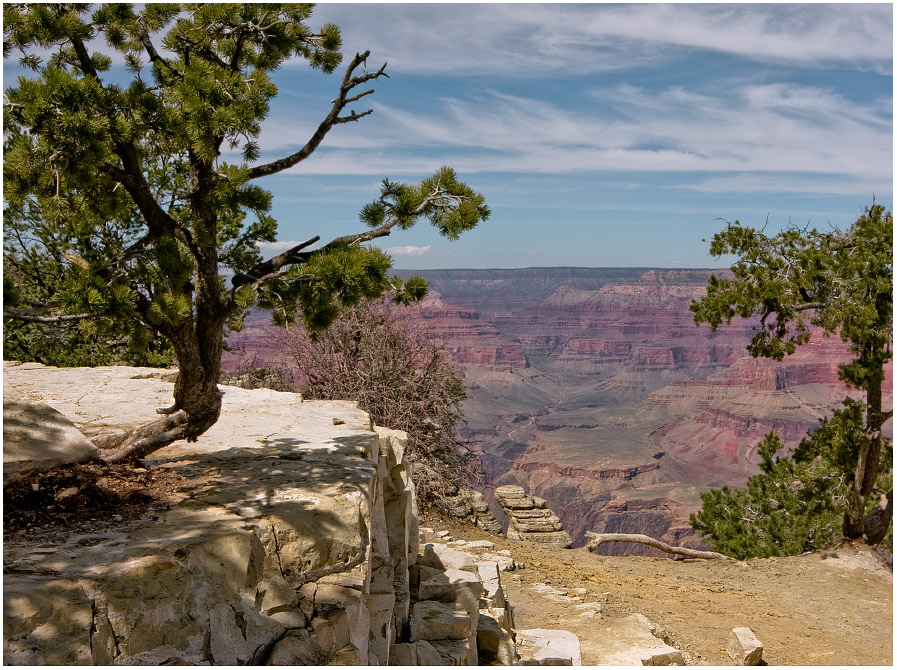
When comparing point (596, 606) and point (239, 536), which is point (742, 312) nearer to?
point (596, 606)

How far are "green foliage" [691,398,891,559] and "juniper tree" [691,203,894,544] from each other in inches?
3.5

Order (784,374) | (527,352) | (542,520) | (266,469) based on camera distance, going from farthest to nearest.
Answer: (527,352)
(784,374)
(542,520)
(266,469)

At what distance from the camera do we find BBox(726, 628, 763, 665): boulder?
28.2ft

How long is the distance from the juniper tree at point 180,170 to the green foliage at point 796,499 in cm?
1220

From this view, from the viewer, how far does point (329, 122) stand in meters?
5.95

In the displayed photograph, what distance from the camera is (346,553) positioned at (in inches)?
190

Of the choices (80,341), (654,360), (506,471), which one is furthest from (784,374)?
(80,341)

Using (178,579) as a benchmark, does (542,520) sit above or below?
below

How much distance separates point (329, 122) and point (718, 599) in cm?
1010

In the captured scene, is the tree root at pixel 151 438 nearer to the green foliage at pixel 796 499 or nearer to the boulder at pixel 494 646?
the boulder at pixel 494 646

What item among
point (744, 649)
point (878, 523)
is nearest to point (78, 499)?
point (744, 649)

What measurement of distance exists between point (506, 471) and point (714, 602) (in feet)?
327

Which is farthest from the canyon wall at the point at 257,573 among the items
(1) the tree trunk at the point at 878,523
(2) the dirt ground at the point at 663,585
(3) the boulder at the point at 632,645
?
(1) the tree trunk at the point at 878,523

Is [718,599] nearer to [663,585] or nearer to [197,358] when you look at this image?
[663,585]
